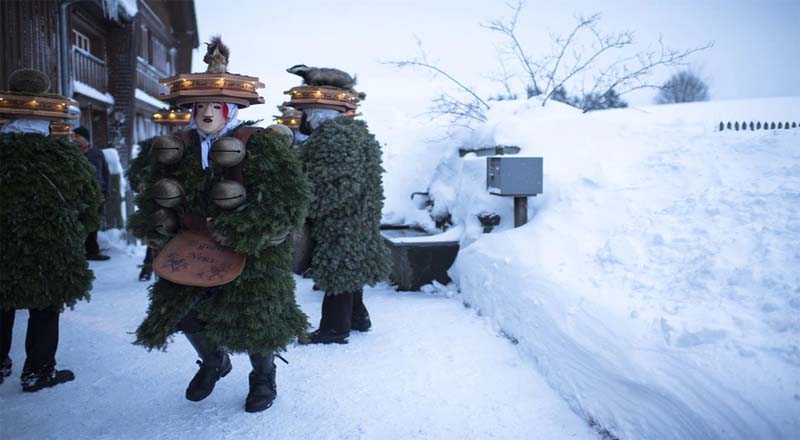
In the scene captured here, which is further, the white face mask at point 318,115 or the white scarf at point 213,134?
the white face mask at point 318,115

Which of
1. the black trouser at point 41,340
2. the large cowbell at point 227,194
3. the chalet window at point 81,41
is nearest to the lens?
the large cowbell at point 227,194

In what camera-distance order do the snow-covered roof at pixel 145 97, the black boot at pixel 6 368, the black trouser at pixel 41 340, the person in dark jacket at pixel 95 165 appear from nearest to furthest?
the black trouser at pixel 41 340 < the black boot at pixel 6 368 < the person in dark jacket at pixel 95 165 < the snow-covered roof at pixel 145 97

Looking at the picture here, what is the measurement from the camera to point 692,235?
3.67m

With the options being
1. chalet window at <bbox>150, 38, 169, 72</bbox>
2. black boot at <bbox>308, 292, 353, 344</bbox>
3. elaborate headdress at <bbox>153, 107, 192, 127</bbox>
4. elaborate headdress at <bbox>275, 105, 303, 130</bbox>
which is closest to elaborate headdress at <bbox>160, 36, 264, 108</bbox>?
black boot at <bbox>308, 292, 353, 344</bbox>

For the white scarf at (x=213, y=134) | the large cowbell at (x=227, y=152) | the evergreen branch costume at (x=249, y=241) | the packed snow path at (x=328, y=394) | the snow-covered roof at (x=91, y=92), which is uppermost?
the snow-covered roof at (x=91, y=92)

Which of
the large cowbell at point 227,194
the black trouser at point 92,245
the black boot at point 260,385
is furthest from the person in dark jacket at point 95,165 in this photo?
the large cowbell at point 227,194

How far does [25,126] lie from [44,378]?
5.35 feet

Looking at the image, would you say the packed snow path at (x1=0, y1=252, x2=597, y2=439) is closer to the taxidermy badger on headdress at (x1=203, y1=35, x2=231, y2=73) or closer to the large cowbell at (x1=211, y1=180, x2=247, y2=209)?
the large cowbell at (x1=211, y1=180, x2=247, y2=209)

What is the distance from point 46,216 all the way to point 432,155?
6.38m

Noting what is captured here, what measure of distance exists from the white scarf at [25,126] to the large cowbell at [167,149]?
46.8 inches

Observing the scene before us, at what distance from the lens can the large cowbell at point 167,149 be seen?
2980mm

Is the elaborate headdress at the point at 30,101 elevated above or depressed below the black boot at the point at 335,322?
above

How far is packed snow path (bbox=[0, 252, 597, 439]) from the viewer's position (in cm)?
301

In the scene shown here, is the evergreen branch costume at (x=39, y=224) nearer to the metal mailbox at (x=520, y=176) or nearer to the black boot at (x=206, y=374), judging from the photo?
the black boot at (x=206, y=374)
